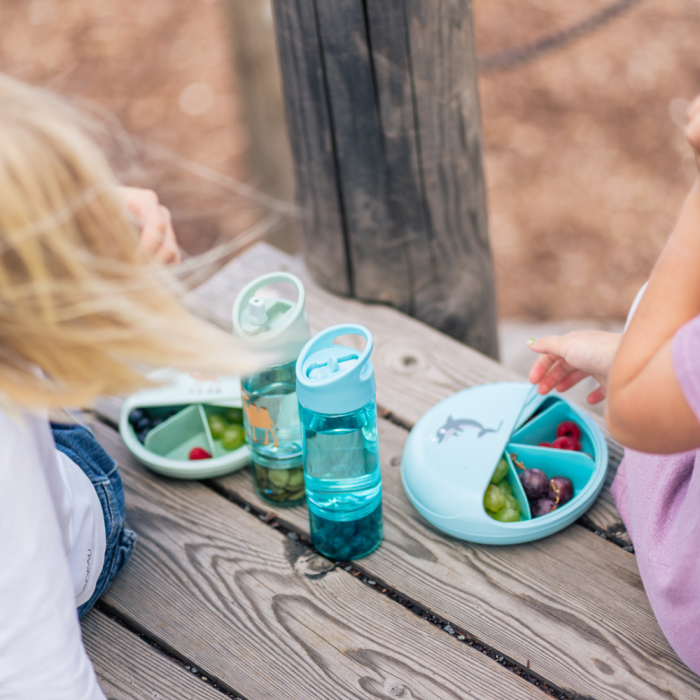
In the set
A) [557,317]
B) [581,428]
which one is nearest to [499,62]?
[557,317]

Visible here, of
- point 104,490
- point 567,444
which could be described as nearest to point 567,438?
point 567,444

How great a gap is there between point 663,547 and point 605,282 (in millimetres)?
2296

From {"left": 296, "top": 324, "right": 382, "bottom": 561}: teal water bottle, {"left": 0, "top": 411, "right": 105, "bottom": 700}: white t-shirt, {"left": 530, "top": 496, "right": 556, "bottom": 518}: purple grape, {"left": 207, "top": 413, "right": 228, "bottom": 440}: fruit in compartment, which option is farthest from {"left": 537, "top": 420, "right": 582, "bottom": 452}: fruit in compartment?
{"left": 0, "top": 411, "right": 105, "bottom": 700}: white t-shirt

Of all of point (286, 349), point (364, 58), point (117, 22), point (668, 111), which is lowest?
point (668, 111)

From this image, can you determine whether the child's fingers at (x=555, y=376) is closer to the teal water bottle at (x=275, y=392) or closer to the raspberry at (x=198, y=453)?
the teal water bottle at (x=275, y=392)

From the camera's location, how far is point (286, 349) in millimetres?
1141

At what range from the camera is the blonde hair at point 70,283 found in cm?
73

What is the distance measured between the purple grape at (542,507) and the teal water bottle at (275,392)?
1.21 feet

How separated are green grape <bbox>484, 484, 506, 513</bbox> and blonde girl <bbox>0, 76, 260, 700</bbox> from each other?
0.50 m

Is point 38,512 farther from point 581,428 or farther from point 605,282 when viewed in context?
point 605,282

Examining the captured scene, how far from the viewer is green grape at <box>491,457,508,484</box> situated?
1.18 m

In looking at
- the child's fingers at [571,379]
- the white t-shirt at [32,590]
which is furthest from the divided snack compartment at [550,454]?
the white t-shirt at [32,590]

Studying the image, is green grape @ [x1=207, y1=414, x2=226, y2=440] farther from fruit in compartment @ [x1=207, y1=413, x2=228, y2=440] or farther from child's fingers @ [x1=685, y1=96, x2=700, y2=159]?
child's fingers @ [x1=685, y1=96, x2=700, y2=159]

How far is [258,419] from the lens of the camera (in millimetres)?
1179
